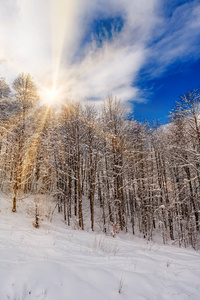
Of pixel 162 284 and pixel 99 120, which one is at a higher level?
pixel 99 120

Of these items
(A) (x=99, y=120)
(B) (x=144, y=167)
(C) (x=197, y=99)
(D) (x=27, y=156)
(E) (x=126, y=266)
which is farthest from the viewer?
(B) (x=144, y=167)

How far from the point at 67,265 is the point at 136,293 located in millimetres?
1478

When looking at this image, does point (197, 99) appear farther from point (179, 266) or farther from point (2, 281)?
point (2, 281)

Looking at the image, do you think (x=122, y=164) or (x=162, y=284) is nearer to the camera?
(x=162, y=284)

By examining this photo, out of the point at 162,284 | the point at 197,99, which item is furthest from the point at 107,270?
the point at 197,99

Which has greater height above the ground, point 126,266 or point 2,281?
point 2,281

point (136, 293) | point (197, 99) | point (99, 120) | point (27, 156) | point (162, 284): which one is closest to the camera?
point (136, 293)

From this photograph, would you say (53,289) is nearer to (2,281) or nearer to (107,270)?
(2,281)

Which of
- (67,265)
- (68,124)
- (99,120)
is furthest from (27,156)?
(67,265)

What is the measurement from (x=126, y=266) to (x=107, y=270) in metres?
0.75

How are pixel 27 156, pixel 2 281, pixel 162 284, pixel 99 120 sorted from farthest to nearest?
pixel 99 120
pixel 27 156
pixel 162 284
pixel 2 281

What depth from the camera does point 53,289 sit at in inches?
98.2

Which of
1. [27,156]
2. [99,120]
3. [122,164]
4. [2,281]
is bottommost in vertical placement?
[2,281]

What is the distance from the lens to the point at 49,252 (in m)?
4.22
